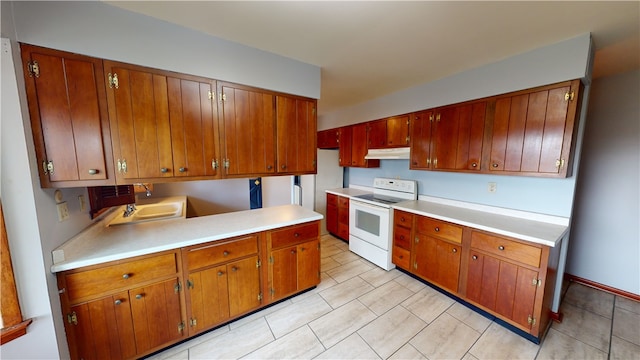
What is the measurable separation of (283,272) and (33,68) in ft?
7.48

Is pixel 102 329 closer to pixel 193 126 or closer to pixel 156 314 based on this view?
pixel 156 314

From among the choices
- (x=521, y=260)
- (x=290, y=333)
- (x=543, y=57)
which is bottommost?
(x=290, y=333)

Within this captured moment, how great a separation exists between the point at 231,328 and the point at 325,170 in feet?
9.26

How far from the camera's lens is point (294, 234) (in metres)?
Answer: 2.15

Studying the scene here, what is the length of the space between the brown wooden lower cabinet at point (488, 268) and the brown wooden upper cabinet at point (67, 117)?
2988mm

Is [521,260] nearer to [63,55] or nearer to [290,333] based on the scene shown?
[290,333]

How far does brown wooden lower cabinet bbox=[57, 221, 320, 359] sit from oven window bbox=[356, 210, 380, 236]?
1202 millimetres

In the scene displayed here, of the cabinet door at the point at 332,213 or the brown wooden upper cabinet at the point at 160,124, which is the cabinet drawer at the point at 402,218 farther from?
the brown wooden upper cabinet at the point at 160,124

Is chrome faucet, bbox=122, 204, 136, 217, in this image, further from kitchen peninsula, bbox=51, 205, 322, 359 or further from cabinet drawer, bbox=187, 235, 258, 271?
cabinet drawer, bbox=187, 235, 258, 271

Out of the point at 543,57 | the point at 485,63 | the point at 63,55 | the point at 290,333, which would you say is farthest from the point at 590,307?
the point at 63,55

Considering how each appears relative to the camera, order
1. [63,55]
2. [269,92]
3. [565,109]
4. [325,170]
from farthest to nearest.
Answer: [325,170], [269,92], [565,109], [63,55]

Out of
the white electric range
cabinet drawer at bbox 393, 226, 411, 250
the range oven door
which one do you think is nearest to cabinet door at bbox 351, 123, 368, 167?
the white electric range

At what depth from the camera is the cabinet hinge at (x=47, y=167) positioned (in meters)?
1.26

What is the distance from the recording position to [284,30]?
160 cm
